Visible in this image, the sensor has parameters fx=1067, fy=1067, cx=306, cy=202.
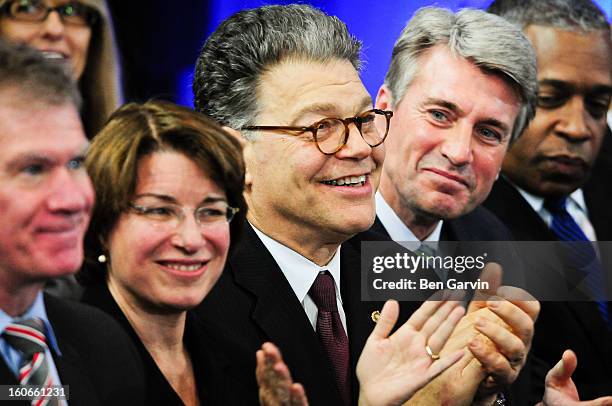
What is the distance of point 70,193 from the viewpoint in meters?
1.81

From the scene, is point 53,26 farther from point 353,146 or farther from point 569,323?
point 569,323

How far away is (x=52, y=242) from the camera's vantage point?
70.7 inches

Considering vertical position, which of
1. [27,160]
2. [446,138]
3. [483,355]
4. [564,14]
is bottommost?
[483,355]

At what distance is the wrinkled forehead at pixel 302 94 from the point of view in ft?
7.64

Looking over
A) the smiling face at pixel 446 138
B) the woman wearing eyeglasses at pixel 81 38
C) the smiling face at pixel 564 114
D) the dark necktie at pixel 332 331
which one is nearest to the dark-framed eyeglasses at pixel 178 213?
the woman wearing eyeglasses at pixel 81 38

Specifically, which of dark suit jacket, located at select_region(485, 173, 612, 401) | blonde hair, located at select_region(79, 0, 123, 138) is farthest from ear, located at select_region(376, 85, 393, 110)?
blonde hair, located at select_region(79, 0, 123, 138)

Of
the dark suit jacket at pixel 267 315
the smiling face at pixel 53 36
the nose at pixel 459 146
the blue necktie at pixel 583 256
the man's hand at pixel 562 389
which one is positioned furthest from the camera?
the blue necktie at pixel 583 256

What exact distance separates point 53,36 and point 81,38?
8 cm

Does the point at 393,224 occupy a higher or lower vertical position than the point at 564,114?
lower

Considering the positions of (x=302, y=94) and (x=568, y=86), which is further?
(x=568, y=86)

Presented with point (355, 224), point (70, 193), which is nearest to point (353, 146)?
point (355, 224)

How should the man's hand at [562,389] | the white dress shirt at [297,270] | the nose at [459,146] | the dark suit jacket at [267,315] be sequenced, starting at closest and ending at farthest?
the dark suit jacket at [267,315], the white dress shirt at [297,270], the man's hand at [562,389], the nose at [459,146]

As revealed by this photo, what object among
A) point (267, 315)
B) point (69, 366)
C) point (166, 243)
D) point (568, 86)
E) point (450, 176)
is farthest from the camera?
point (568, 86)

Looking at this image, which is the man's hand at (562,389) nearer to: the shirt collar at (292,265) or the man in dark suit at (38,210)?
the shirt collar at (292,265)
